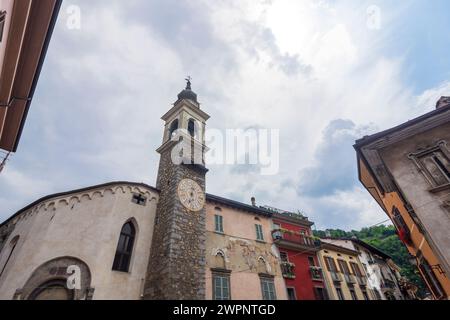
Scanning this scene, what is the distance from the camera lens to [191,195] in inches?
588

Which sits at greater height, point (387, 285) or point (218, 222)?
point (218, 222)

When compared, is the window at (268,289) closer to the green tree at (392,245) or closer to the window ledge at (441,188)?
the window ledge at (441,188)

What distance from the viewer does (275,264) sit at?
17.4 metres

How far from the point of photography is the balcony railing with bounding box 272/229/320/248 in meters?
19.0

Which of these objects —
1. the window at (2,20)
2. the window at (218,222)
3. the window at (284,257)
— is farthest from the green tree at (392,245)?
the window at (2,20)

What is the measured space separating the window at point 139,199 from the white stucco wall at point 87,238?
0.94ft

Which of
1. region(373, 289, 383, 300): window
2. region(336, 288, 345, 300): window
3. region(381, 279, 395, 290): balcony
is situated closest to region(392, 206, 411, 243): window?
region(336, 288, 345, 300): window

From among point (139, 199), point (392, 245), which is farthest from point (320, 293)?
point (392, 245)

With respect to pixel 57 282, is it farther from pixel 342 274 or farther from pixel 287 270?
pixel 342 274

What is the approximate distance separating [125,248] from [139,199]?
2894 millimetres

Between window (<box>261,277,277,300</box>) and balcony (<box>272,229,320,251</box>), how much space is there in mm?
3231

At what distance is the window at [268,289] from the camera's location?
15.4 meters
